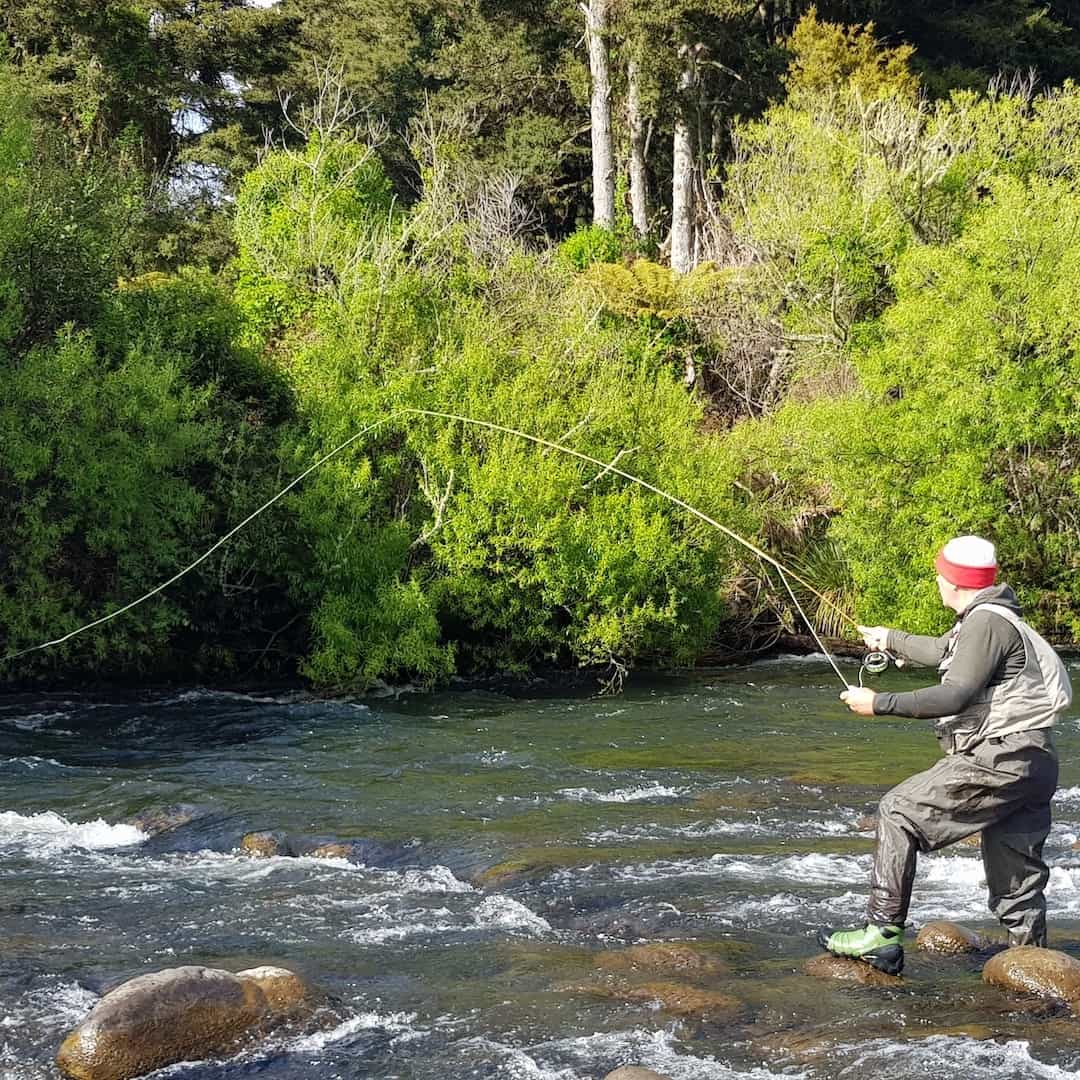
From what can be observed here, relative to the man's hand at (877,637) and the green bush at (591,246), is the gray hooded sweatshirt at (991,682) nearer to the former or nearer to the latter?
the man's hand at (877,637)

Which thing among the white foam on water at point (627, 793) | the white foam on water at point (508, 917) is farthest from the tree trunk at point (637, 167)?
the white foam on water at point (508, 917)

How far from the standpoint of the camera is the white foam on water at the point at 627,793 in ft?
47.2

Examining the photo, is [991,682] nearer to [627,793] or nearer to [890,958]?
[890,958]

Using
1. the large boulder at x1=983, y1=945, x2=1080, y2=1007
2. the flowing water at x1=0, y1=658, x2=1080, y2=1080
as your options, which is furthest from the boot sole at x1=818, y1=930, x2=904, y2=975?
the large boulder at x1=983, y1=945, x2=1080, y2=1007

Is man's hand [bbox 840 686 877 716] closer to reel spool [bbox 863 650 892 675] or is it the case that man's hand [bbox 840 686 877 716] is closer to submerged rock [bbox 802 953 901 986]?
reel spool [bbox 863 650 892 675]

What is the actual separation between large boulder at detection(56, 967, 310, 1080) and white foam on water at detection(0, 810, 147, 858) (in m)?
5.07

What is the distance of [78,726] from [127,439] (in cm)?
440

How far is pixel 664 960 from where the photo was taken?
877 centimetres

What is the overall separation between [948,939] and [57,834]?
26.9 ft

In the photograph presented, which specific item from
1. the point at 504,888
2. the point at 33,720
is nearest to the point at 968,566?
the point at 504,888

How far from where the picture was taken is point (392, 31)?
4581 centimetres

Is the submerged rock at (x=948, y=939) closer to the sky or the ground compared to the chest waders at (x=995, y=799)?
closer to the ground

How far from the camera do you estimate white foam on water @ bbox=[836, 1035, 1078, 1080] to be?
23.0ft

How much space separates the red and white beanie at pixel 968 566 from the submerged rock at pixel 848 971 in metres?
2.38
